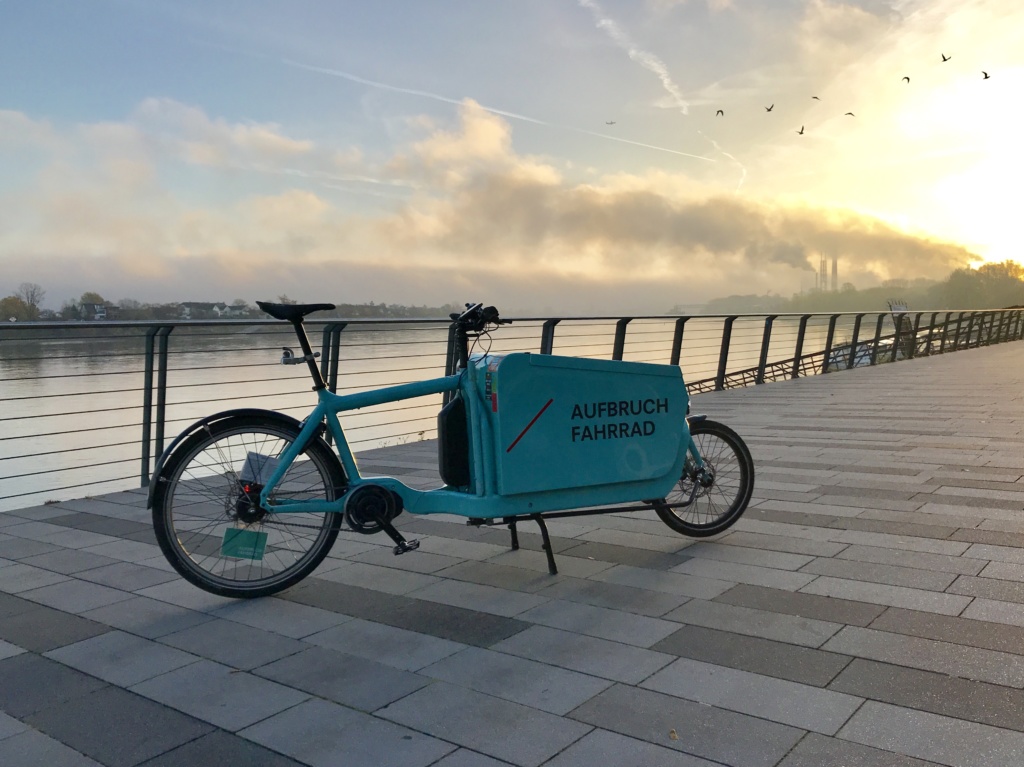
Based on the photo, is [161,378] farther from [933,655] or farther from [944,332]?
[944,332]

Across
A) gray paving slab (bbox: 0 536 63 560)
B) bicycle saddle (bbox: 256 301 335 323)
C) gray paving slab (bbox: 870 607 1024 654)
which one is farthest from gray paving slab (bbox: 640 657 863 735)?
gray paving slab (bbox: 0 536 63 560)

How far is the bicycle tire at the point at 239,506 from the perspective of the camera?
3715mm

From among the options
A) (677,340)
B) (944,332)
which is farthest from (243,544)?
(944,332)

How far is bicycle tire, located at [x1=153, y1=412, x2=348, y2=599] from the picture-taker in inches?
146

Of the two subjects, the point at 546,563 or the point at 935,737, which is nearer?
the point at 935,737

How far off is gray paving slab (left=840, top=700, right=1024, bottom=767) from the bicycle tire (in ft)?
7.28

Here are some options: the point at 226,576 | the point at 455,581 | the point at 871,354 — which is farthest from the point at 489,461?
the point at 871,354

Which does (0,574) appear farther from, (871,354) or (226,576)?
(871,354)

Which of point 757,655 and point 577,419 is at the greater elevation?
point 577,419

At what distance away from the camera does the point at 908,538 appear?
4535mm

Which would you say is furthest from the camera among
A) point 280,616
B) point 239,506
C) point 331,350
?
point 331,350

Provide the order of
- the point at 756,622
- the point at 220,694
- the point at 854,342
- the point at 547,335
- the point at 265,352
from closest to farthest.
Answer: the point at 220,694 → the point at 756,622 → the point at 265,352 → the point at 547,335 → the point at 854,342

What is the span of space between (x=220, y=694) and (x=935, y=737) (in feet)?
6.74

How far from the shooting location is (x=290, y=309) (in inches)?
147
